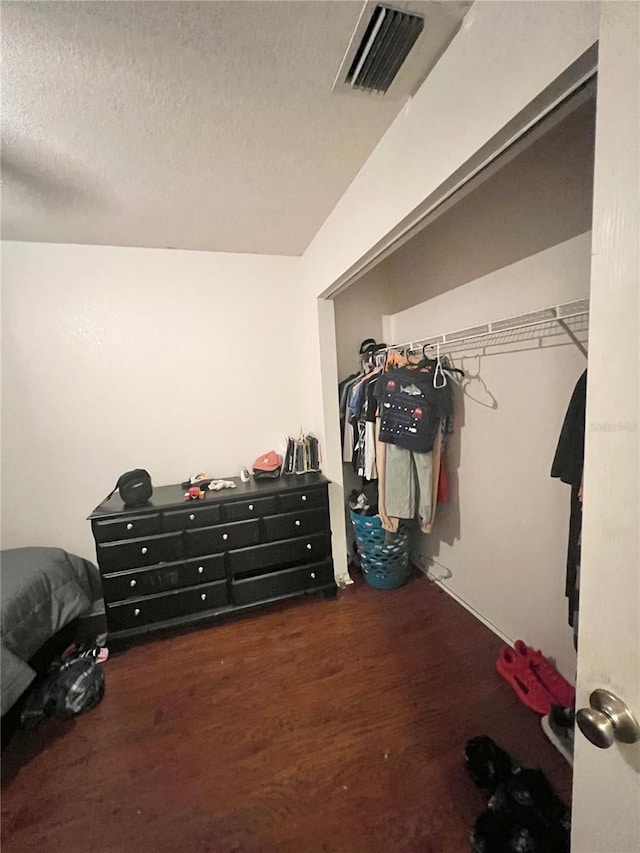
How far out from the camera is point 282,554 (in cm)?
212

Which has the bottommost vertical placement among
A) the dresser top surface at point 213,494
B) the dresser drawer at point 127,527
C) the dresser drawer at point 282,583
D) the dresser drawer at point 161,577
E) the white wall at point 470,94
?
the dresser drawer at point 282,583

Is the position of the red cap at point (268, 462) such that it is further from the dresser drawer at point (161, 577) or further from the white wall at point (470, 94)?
the white wall at point (470, 94)

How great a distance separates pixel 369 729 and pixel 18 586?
5.69 ft

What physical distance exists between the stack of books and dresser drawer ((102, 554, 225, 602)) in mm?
740

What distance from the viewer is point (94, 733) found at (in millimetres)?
1435

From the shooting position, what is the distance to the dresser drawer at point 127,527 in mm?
1822

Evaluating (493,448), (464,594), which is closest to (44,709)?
(464,594)

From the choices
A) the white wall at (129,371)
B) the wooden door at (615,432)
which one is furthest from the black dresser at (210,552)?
the wooden door at (615,432)

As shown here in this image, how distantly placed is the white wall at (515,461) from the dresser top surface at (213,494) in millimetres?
945

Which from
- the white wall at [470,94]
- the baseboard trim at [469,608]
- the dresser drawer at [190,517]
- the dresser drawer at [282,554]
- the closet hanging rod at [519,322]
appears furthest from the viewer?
the dresser drawer at [282,554]

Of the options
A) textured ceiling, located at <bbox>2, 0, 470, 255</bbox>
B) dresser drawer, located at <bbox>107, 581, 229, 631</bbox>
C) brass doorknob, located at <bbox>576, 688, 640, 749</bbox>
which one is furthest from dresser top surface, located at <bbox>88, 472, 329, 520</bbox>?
brass doorknob, located at <bbox>576, 688, 640, 749</bbox>

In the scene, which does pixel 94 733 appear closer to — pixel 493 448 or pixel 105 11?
pixel 493 448

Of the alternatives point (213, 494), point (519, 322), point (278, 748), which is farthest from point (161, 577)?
point (519, 322)

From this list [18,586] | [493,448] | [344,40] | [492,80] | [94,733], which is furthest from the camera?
[493,448]
